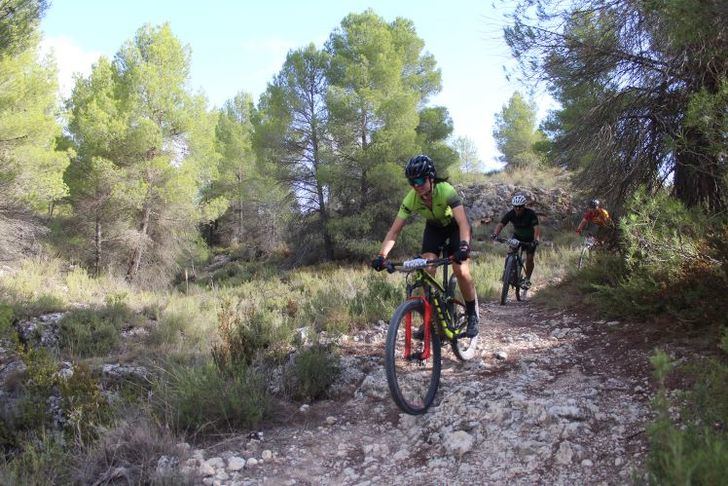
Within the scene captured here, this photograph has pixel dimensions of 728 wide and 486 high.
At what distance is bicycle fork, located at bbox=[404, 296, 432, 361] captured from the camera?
13.0 feet

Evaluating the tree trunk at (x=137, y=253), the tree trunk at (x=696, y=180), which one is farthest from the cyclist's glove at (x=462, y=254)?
the tree trunk at (x=137, y=253)

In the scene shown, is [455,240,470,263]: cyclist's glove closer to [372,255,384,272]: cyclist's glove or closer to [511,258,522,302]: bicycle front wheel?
[372,255,384,272]: cyclist's glove

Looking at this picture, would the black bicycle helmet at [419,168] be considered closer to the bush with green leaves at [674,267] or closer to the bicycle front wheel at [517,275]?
the bush with green leaves at [674,267]

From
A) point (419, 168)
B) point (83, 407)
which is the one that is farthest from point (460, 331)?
point (83, 407)

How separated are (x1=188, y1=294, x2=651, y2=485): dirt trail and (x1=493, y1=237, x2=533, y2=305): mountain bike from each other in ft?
11.3

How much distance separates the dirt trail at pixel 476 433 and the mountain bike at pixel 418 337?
6.8 inches

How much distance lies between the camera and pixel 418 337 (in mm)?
4156

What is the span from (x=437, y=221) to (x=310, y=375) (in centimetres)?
191

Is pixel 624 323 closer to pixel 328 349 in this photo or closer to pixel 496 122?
pixel 328 349

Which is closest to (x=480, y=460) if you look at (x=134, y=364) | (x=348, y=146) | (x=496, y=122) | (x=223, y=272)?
(x=134, y=364)

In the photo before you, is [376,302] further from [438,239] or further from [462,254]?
[462,254]

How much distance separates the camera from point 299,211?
67.9ft

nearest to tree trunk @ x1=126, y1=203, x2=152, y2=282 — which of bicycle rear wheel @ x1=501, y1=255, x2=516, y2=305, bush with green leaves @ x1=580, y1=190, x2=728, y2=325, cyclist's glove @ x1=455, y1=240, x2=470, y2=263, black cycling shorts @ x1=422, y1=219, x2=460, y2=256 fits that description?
bicycle rear wheel @ x1=501, y1=255, x2=516, y2=305

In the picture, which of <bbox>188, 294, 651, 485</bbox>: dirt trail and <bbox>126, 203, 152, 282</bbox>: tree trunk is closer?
<bbox>188, 294, 651, 485</bbox>: dirt trail
